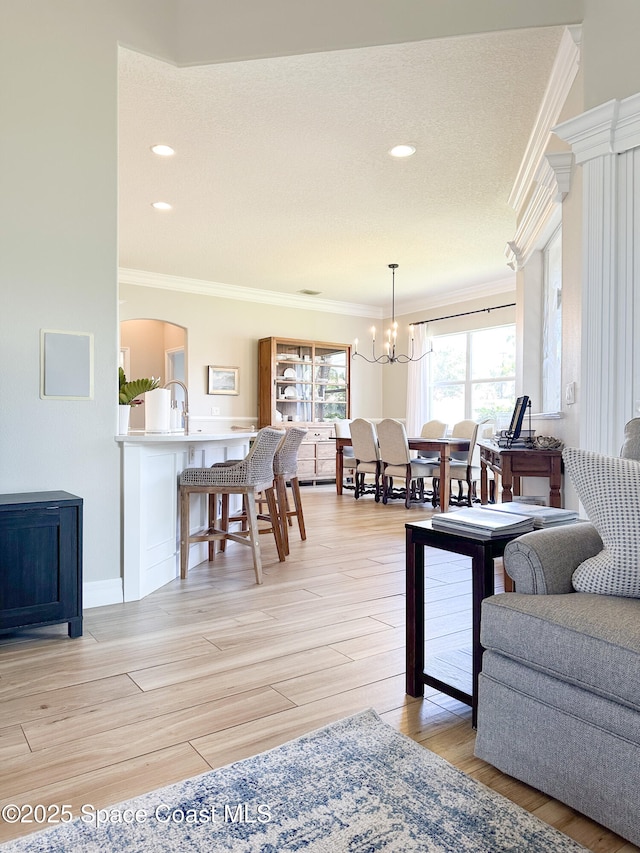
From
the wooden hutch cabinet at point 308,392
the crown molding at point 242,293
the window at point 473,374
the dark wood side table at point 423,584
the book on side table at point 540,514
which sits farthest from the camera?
the wooden hutch cabinet at point 308,392

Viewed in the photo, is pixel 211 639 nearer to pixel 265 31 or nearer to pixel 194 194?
pixel 265 31

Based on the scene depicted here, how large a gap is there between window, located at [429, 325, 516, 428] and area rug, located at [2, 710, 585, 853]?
254 inches

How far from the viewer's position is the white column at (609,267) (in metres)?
2.53

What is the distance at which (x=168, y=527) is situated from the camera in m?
3.38

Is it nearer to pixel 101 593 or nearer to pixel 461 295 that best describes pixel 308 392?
pixel 461 295

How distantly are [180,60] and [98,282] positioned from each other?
1.38 m

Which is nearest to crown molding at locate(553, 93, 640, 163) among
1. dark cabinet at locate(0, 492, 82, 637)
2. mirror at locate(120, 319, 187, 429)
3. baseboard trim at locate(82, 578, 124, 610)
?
dark cabinet at locate(0, 492, 82, 637)

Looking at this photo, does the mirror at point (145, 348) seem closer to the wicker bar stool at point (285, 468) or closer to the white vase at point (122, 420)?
the wicker bar stool at point (285, 468)

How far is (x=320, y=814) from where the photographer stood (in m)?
1.30

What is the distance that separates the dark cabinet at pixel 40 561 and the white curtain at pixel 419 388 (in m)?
6.87

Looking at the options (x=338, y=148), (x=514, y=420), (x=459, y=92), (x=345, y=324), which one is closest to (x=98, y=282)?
(x=338, y=148)

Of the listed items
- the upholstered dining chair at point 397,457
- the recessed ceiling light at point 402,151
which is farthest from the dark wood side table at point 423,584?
the upholstered dining chair at point 397,457

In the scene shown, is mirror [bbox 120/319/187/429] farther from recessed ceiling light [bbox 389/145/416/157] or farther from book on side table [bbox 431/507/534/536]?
book on side table [bbox 431/507/534/536]

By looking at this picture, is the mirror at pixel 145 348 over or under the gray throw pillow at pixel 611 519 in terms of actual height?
over
